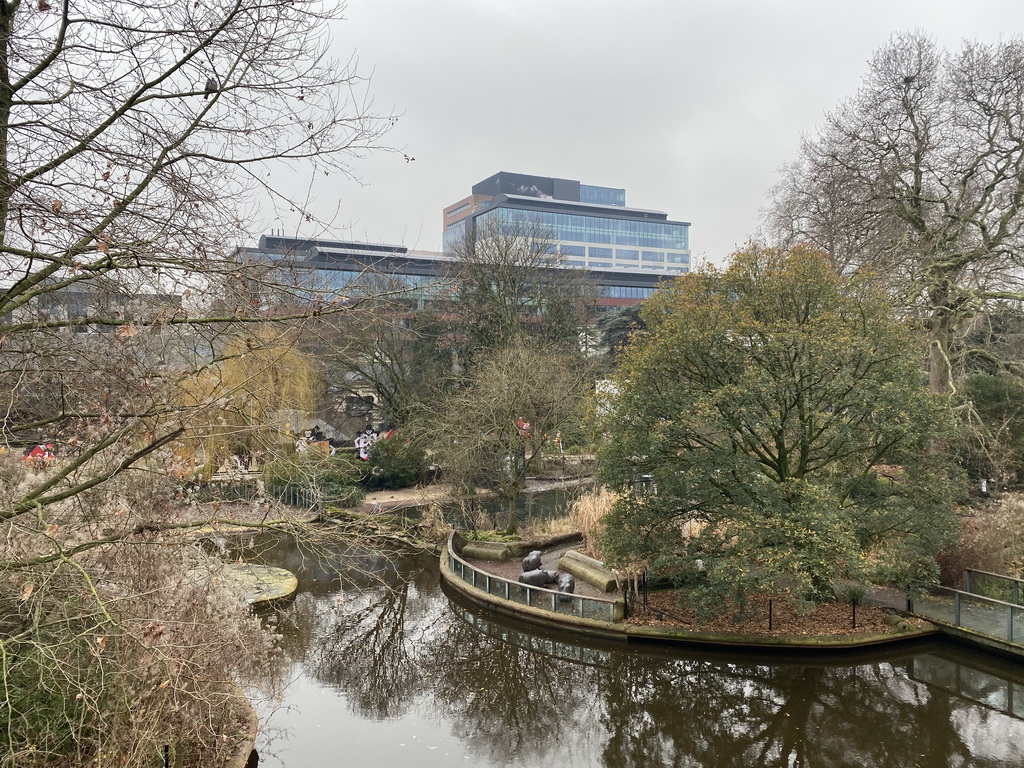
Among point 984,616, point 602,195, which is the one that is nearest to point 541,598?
point 984,616

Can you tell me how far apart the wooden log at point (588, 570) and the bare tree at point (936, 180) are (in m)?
8.20

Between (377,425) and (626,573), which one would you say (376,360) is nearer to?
A: (377,425)

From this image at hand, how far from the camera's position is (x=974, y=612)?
36.5 feet

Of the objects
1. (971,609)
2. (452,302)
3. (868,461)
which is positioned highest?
(452,302)

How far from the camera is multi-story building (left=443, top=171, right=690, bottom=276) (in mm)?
80625

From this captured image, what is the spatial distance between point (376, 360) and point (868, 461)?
1944 centimetres

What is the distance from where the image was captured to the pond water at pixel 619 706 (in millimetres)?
8539

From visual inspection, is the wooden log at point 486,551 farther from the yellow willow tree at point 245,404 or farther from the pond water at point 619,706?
the yellow willow tree at point 245,404

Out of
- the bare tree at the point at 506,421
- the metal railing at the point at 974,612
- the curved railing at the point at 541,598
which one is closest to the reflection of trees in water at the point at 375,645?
the curved railing at the point at 541,598

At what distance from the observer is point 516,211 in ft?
259

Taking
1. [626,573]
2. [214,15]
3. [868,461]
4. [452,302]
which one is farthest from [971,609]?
[452,302]

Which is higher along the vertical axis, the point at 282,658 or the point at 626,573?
the point at 626,573

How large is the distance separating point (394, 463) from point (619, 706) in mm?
16998

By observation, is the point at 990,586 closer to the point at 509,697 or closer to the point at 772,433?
the point at 772,433
